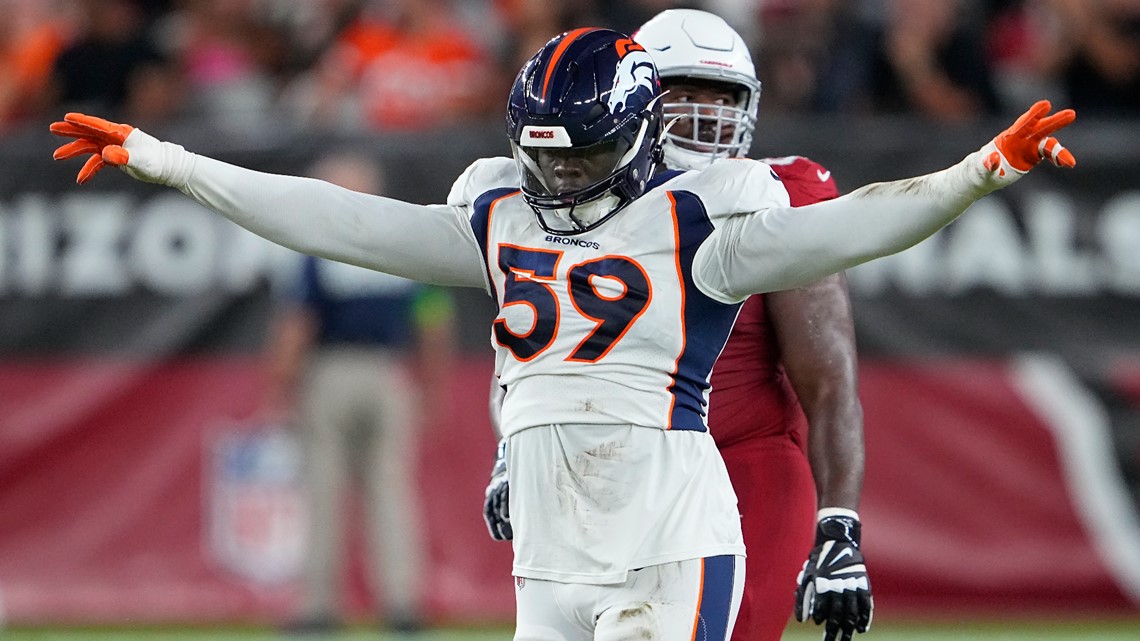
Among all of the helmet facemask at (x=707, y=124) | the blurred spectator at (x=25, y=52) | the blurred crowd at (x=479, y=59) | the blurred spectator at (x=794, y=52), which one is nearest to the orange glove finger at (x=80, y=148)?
the helmet facemask at (x=707, y=124)

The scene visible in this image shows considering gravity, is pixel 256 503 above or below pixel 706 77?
below

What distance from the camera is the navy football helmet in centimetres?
312

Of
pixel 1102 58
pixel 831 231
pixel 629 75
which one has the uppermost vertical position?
pixel 1102 58

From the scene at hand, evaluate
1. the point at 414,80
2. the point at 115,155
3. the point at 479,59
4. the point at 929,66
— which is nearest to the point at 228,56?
the point at 414,80

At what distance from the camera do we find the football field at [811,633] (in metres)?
7.08

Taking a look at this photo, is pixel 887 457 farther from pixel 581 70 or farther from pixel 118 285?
pixel 581 70

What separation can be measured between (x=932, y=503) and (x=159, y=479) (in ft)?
11.8

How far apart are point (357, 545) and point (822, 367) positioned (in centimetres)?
481

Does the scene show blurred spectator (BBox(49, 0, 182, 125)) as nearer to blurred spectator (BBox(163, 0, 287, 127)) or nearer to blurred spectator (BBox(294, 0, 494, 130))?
blurred spectator (BBox(163, 0, 287, 127))

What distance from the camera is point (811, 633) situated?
7.27m

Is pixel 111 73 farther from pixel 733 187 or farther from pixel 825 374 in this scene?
pixel 733 187

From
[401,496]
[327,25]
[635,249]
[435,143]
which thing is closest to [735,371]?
[635,249]

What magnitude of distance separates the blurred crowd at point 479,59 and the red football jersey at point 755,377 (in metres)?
4.48

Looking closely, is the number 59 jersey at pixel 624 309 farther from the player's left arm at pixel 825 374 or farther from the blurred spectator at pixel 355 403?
the blurred spectator at pixel 355 403
